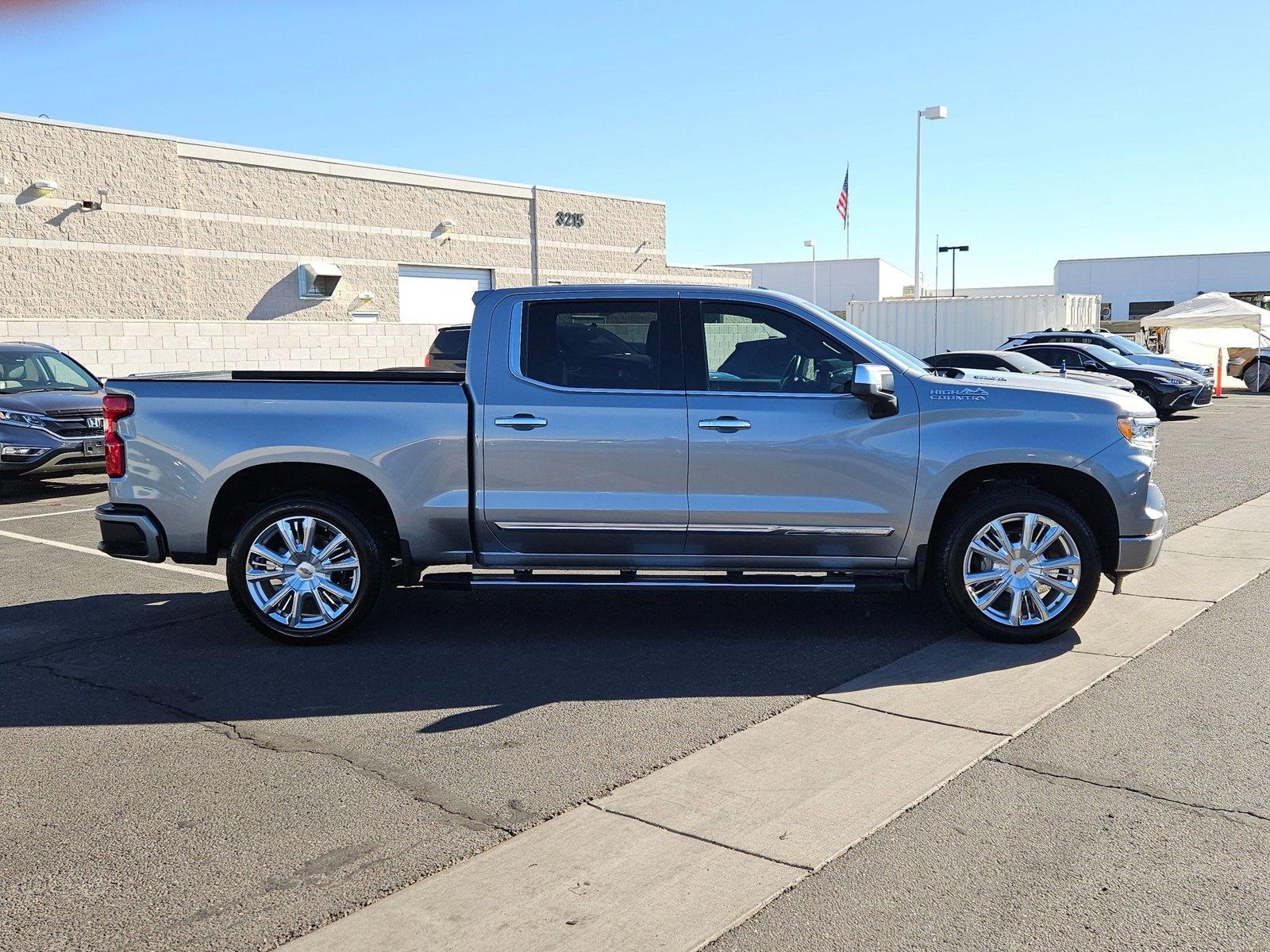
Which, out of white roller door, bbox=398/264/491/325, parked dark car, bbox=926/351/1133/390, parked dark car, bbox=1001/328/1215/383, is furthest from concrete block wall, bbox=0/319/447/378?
parked dark car, bbox=1001/328/1215/383

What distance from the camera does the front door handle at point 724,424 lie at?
20.1ft

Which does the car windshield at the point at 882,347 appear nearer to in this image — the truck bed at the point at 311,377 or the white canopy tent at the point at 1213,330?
the truck bed at the point at 311,377

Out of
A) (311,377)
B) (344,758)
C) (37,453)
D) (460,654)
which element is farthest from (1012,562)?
(37,453)

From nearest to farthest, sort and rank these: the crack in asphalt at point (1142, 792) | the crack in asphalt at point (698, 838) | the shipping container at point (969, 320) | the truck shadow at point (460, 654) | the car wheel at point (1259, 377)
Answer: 1. the crack in asphalt at point (698, 838)
2. the crack in asphalt at point (1142, 792)
3. the truck shadow at point (460, 654)
4. the car wheel at point (1259, 377)
5. the shipping container at point (969, 320)

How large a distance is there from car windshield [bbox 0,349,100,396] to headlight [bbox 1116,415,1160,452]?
12020mm

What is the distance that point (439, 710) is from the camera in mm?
5262

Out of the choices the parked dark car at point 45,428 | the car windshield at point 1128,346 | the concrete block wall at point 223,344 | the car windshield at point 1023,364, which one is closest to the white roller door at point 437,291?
the concrete block wall at point 223,344

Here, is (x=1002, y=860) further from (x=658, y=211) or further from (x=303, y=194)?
(x=658, y=211)

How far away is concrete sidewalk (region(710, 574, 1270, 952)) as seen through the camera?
3289 mm

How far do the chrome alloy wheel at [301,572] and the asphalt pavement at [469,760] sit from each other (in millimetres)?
217

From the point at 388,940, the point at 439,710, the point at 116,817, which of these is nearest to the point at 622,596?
the point at 439,710

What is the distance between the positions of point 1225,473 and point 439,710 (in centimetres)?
1136

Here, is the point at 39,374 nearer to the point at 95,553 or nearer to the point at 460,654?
the point at 95,553

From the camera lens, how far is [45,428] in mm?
12703
